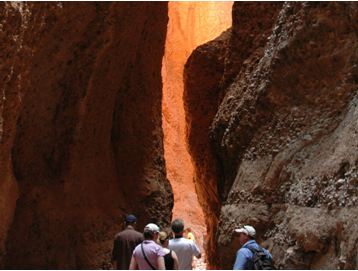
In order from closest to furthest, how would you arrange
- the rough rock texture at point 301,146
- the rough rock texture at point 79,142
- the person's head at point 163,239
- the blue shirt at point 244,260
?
the blue shirt at point 244,260 < the person's head at point 163,239 < the rough rock texture at point 301,146 < the rough rock texture at point 79,142

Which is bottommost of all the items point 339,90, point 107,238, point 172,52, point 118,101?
point 107,238

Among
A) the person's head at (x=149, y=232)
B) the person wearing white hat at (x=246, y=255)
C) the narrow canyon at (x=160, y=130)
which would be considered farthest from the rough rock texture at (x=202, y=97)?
the person wearing white hat at (x=246, y=255)

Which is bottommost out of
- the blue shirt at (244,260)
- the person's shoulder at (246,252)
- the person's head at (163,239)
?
the blue shirt at (244,260)

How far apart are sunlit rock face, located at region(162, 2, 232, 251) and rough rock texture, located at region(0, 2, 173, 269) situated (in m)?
8.84

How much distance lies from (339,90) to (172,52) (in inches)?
729

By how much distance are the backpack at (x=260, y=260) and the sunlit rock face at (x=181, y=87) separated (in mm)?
15135

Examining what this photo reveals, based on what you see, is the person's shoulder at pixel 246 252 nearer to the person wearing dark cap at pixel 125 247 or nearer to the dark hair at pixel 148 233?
the dark hair at pixel 148 233

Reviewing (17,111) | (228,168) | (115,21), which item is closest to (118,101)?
(115,21)

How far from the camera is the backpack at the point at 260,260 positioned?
15.7 ft

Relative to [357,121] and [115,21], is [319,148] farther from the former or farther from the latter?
[115,21]

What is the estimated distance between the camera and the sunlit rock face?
71.6 ft

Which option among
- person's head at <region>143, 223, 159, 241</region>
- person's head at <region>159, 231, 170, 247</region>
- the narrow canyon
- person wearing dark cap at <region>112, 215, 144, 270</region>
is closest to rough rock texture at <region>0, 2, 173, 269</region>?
the narrow canyon

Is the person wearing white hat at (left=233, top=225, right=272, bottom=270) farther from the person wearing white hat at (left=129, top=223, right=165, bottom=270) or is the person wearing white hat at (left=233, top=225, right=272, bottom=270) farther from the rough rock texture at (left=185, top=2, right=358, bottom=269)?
the rough rock texture at (left=185, top=2, right=358, bottom=269)

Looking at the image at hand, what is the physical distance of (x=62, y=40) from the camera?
353 inches
